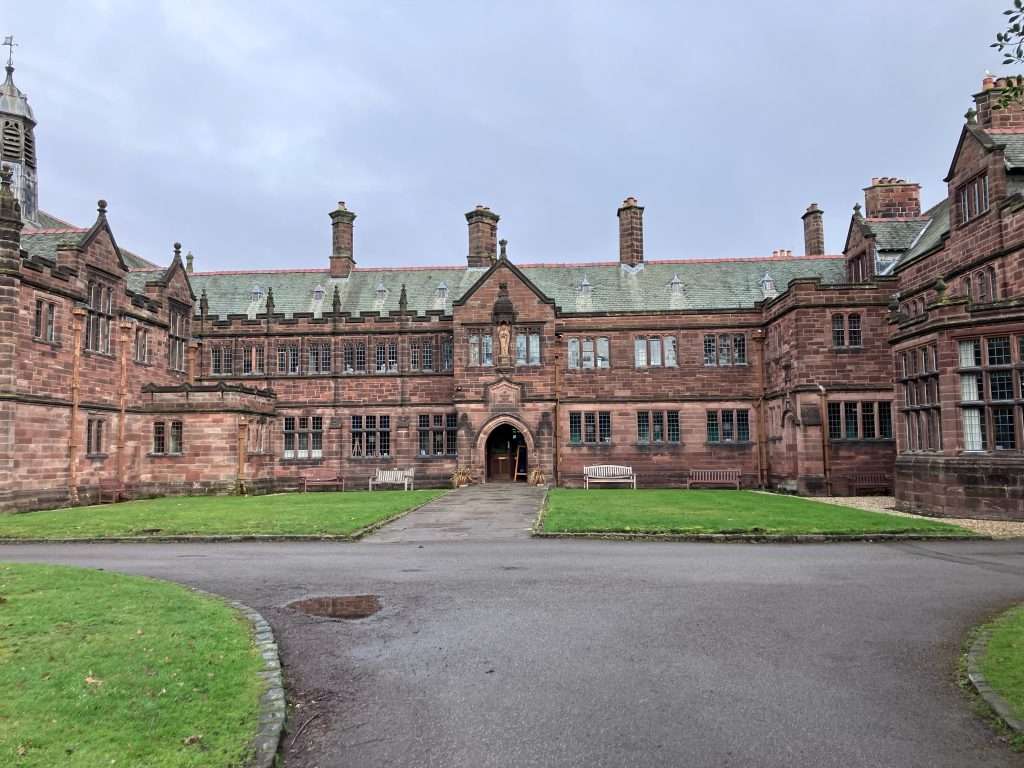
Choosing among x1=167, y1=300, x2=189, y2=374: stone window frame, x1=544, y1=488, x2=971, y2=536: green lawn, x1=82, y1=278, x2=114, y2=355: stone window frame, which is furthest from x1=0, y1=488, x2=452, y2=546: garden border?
x1=167, y1=300, x2=189, y2=374: stone window frame

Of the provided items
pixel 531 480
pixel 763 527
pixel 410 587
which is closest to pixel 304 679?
pixel 410 587

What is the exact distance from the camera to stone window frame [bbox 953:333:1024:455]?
20.1 meters

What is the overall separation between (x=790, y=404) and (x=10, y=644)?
3000cm

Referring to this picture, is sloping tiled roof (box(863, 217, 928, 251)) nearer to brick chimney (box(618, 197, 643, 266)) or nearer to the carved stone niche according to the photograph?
brick chimney (box(618, 197, 643, 266))

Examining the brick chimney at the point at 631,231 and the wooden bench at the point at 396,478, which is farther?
the brick chimney at the point at 631,231

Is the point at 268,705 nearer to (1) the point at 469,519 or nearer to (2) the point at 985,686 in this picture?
(2) the point at 985,686

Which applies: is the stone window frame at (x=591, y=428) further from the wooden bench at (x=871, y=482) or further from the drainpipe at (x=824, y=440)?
the wooden bench at (x=871, y=482)

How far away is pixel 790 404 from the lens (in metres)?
32.1

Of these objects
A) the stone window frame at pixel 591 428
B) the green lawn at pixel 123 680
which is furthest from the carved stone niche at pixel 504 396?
the green lawn at pixel 123 680

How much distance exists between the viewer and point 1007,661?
23.6 ft

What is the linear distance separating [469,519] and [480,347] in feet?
54.4

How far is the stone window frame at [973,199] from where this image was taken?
2475 cm

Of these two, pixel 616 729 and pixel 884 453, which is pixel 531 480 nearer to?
A: pixel 884 453

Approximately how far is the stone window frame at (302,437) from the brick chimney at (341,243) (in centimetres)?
891
